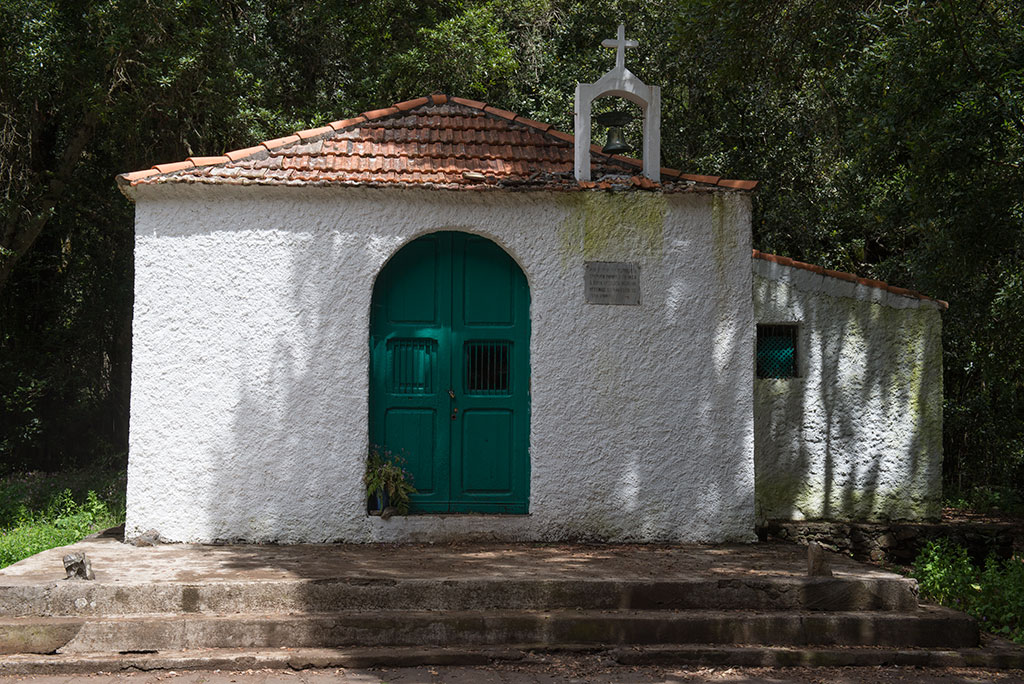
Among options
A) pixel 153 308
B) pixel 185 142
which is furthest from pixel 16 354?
pixel 153 308

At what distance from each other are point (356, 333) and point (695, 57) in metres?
6.11

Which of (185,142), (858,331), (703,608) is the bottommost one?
(703,608)

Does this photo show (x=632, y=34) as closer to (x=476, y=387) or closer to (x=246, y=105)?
(x=246, y=105)

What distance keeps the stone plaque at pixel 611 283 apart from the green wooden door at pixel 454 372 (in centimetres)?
59

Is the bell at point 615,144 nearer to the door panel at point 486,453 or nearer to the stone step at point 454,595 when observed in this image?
the door panel at point 486,453

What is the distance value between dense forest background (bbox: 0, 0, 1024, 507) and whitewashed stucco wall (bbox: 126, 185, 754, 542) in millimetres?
3082

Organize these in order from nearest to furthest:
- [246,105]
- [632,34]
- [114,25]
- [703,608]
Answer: [703,608] → [114,25] → [246,105] → [632,34]

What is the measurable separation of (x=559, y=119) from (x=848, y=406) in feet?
25.0

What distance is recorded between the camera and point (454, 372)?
28.2 ft

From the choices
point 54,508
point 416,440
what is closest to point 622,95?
point 416,440

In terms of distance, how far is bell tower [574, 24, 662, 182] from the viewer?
28.8 feet

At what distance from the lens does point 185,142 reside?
44.5ft

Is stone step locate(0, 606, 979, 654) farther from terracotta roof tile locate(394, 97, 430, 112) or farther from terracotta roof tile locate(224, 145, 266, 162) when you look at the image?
terracotta roof tile locate(394, 97, 430, 112)

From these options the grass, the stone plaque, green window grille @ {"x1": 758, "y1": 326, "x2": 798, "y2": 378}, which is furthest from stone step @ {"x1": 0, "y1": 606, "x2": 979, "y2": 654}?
the grass
